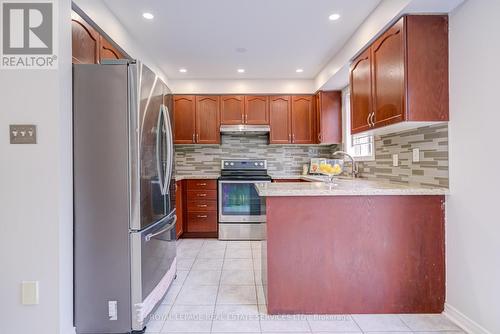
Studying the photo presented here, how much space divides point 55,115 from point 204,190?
270 centimetres

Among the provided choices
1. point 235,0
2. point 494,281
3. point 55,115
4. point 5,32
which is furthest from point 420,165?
point 5,32

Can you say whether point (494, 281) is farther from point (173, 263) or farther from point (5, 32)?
point (5, 32)

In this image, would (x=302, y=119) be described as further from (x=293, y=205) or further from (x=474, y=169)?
(x=474, y=169)

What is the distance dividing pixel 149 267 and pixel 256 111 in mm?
3043

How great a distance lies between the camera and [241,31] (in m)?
2.76

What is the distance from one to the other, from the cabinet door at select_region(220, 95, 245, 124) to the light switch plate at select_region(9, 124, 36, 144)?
2947 millimetres

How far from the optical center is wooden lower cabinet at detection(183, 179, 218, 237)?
13.8 ft

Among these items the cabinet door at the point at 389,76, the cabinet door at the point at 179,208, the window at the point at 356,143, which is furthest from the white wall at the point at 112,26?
the window at the point at 356,143

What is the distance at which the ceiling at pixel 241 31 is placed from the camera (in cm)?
232

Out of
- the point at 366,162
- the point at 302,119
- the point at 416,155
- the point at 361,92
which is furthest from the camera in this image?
the point at 302,119

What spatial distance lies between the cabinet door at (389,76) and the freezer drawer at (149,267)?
1.89 meters

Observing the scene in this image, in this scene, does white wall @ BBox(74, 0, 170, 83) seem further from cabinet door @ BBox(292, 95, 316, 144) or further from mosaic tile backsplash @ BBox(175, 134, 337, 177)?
cabinet door @ BBox(292, 95, 316, 144)

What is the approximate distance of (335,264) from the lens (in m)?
2.03

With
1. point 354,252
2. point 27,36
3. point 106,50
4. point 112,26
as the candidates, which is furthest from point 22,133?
point 354,252
